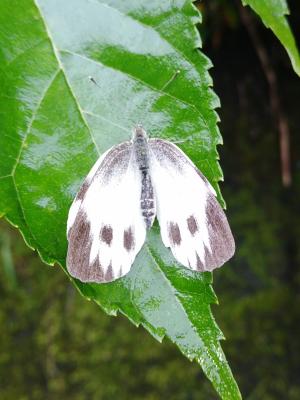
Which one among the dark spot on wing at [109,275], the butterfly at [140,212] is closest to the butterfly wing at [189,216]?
the butterfly at [140,212]

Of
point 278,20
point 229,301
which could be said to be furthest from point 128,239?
point 229,301

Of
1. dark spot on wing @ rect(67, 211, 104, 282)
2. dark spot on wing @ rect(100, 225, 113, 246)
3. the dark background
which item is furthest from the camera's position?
the dark background

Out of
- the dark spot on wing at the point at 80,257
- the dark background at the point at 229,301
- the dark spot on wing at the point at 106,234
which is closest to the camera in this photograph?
the dark spot on wing at the point at 80,257

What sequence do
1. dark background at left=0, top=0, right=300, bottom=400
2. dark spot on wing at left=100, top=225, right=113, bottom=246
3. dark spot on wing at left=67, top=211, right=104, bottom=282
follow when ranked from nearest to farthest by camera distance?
dark spot on wing at left=67, top=211, right=104, bottom=282, dark spot on wing at left=100, top=225, right=113, bottom=246, dark background at left=0, top=0, right=300, bottom=400

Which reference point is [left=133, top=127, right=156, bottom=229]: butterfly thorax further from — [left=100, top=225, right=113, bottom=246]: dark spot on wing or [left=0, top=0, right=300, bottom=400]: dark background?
[left=0, top=0, right=300, bottom=400]: dark background

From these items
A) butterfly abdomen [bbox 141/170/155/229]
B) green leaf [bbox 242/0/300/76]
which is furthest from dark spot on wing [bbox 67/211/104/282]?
green leaf [bbox 242/0/300/76]

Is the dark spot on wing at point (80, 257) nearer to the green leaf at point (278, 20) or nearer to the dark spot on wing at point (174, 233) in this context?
the dark spot on wing at point (174, 233)

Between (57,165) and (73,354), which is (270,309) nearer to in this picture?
(73,354)

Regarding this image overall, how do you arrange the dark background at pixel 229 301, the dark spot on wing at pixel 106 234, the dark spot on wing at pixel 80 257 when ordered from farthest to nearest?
the dark background at pixel 229 301 < the dark spot on wing at pixel 106 234 < the dark spot on wing at pixel 80 257
